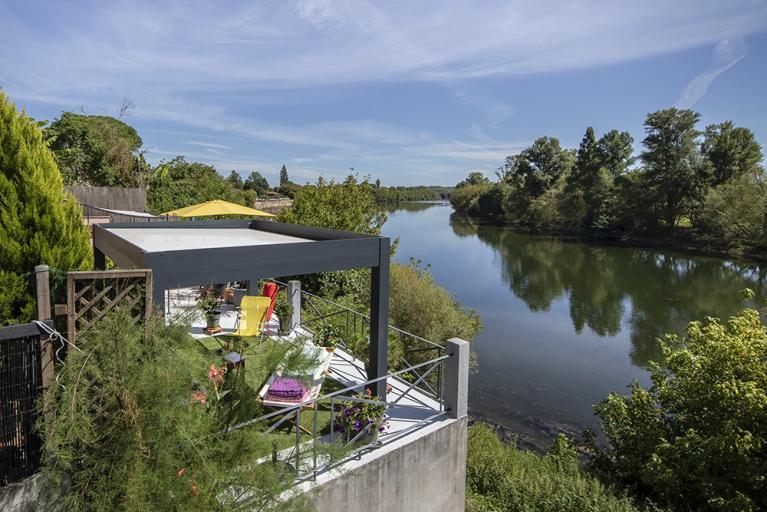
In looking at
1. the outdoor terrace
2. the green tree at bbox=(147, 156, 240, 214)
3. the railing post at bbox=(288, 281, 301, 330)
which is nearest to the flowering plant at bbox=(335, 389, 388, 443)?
the outdoor terrace

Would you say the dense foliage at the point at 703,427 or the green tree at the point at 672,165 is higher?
the green tree at the point at 672,165

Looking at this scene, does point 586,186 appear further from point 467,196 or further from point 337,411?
point 337,411

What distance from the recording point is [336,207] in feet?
50.0

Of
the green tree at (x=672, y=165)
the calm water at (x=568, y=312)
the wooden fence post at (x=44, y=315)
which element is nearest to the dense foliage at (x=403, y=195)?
the green tree at (x=672, y=165)

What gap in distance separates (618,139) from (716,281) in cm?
3119

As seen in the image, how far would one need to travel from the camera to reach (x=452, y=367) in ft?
18.7

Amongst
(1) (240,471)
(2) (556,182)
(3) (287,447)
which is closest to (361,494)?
(3) (287,447)

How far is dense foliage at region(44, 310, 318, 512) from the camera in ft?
8.32

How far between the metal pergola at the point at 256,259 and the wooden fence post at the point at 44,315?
2.32 ft

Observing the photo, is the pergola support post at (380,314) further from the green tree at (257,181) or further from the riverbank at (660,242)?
the green tree at (257,181)

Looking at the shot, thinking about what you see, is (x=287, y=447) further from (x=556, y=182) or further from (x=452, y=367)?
(x=556, y=182)

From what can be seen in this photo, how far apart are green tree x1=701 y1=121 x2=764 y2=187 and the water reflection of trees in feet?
29.6

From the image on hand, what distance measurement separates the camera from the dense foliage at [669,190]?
35.8 meters

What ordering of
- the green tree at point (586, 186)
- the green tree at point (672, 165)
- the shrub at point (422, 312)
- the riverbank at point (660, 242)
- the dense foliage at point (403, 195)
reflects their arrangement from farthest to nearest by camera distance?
the dense foliage at point (403, 195) → the green tree at point (586, 186) → the green tree at point (672, 165) → the riverbank at point (660, 242) → the shrub at point (422, 312)
